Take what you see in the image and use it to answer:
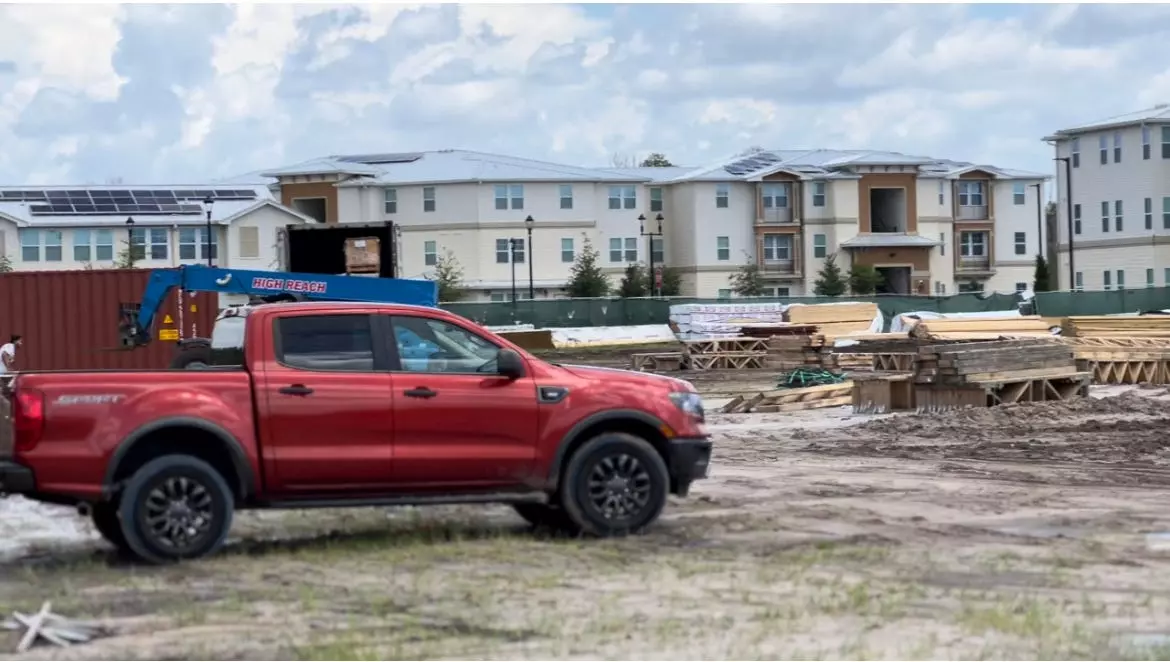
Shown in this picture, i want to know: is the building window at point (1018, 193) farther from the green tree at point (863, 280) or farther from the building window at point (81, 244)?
the building window at point (81, 244)

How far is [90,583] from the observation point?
10.7 m

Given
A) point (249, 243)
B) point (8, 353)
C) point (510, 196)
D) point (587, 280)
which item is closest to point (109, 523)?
point (8, 353)

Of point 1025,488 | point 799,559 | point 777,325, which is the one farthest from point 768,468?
point 777,325

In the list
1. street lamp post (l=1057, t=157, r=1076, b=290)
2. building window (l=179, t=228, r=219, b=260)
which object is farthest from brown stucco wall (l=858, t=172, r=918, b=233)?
building window (l=179, t=228, r=219, b=260)

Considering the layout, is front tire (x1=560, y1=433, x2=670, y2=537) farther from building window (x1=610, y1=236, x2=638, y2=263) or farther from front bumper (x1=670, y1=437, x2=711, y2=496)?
building window (x1=610, y1=236, x2=638, y2=263)

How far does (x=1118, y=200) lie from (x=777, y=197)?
1973 cm

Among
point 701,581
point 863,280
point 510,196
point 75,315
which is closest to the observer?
point 701,581

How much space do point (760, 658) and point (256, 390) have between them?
4.74 metres

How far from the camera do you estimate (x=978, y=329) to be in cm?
3881

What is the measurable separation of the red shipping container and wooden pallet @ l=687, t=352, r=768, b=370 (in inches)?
630

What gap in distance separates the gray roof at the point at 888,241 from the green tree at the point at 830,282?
8.82 feet

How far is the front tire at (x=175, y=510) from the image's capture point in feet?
36.8

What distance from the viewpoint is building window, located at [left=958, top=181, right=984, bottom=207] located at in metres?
92.3

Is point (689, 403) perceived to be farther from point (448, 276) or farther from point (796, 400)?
point (448, 276)
